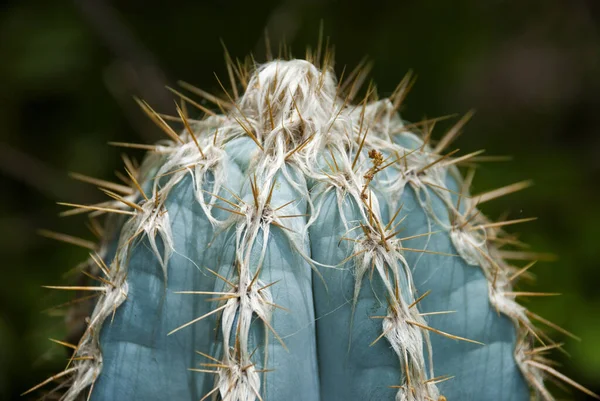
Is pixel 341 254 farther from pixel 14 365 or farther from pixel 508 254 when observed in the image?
pixel 14 365

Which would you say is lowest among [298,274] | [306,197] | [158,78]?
[298,274]

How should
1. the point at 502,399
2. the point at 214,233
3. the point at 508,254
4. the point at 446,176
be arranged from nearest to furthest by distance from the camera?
A: the point at 214,233 → the point at 502,399 → the point at 446,176 → the point at 508,254

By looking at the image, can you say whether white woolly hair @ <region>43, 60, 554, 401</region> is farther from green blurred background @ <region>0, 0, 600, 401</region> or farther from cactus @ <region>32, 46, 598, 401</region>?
green blurred background @ <region>0, 0, 600, 401</region>

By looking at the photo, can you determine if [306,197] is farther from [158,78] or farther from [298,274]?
[158,78]

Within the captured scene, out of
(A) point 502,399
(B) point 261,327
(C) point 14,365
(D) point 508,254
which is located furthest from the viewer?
(C) point 14,365

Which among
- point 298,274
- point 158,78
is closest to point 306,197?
point 298,274

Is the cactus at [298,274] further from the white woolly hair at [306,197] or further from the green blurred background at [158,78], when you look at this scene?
the green blurred background at [158,78]

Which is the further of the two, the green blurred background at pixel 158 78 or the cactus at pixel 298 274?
the green blurred background at pixel 158 78

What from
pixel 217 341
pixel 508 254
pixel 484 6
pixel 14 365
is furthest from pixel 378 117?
pixel 484 6

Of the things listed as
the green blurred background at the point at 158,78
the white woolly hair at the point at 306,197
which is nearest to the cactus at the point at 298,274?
the white woolly hair at the point at 306,197
